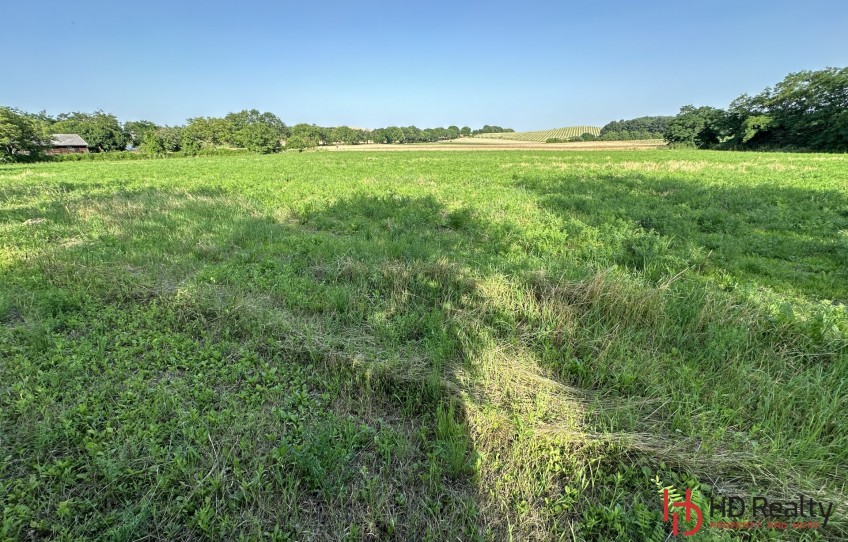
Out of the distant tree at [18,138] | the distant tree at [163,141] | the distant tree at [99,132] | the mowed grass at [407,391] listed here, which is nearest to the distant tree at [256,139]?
the distant tree at [163,141]

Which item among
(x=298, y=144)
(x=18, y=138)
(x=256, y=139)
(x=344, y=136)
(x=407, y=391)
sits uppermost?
(x=344, y=136)

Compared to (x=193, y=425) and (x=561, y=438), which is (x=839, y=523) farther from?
(x=193, y=425)

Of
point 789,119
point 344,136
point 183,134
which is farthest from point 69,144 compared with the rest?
point 789,119

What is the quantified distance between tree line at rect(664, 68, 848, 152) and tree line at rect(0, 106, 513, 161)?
86.2 metres

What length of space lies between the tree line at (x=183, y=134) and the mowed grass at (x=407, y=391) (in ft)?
193

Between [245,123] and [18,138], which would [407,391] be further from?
[245,123]

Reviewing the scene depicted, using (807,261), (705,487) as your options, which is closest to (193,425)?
(705,487)

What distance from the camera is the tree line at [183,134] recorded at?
50.3 m

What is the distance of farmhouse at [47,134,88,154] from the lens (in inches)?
3044

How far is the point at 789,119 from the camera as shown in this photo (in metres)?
52.5

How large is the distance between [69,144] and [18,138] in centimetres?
4223

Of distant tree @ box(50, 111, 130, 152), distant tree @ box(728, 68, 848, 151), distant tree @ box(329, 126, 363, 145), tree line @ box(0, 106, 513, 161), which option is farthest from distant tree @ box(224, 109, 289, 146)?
distant tree @ box(728, 68, 848, 151)

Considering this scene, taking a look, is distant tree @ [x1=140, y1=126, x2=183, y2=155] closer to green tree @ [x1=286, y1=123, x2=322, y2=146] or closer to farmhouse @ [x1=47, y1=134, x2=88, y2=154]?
farmhouse @ [x1=47, y1=134, x2=88, y2=154]

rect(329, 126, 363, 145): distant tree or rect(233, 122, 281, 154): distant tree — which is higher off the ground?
rect(329, 126, 363, 145): distant tree
